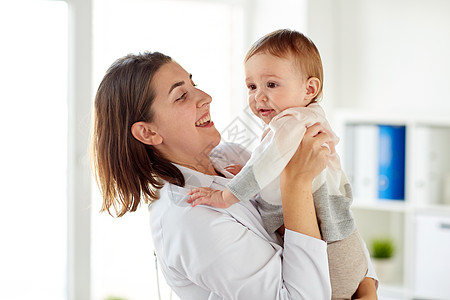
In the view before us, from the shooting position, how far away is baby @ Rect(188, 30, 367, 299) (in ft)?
3.99

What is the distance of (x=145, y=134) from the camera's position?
1.29 metres

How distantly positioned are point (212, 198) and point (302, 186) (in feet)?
0.65

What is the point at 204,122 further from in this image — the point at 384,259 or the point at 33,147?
the point at 384,259

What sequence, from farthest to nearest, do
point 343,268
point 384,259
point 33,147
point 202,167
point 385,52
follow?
point 385,52
point 384,259
point 33,147
point 202,167
point 343,268

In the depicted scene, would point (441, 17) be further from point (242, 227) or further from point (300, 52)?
point (242, 227)

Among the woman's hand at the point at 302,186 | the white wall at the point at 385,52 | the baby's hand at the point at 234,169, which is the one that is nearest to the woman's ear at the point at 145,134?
the baby's hand at the point at 234,169

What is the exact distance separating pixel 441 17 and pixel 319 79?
236 cm

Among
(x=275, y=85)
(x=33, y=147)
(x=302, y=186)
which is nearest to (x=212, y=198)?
(x=302, y=186)

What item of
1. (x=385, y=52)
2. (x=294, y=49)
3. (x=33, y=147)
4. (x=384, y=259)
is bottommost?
(x=384, y=259)

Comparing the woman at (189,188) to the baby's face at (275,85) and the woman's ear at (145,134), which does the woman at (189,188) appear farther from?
the baby's face at (275,85)

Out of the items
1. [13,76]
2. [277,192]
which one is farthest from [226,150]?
[13,76]

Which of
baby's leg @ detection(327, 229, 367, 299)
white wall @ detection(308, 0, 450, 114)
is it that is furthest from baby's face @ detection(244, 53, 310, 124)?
white wall @ detection(308, 0, 450, 114)

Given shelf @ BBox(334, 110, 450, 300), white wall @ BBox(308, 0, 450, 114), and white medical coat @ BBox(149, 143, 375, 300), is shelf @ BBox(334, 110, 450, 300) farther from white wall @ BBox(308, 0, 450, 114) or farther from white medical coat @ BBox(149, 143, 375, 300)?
white medical coat @ BBox(149, 143, 375, 300)

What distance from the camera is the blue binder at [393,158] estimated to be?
10.3ft
